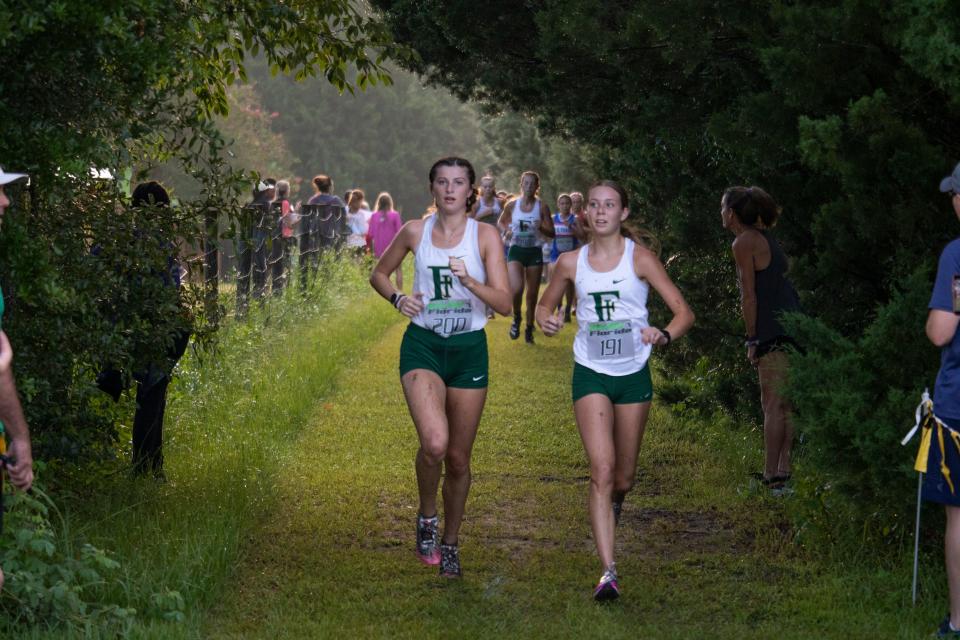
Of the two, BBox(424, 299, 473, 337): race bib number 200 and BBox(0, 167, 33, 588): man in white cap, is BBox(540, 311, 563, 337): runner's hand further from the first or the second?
BBox(0, 167, 33, 588): man in white cap

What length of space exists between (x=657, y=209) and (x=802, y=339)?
4393 millimetres

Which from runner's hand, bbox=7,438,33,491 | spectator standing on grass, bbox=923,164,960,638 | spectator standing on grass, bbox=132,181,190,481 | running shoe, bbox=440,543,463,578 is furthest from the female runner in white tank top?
runner's hand, bbox=7,438,33,491

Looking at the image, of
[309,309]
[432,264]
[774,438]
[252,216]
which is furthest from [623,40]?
[309,309]

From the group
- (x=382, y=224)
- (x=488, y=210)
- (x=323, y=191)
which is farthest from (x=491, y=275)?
(x=382, y=224)

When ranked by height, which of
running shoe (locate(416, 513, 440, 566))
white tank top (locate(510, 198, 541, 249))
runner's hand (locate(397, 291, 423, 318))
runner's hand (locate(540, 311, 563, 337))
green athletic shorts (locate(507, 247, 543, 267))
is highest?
white tank top (locate(510, 198, 541, 249))

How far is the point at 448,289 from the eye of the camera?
6914 millimetres

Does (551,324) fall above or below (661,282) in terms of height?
below

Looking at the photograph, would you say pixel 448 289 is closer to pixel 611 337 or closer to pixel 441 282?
pixel 441 282

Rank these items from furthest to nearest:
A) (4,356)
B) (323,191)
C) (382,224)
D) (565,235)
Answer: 1. (382,224)
2. (323,191)
3. (565,235)
4. (4,356)

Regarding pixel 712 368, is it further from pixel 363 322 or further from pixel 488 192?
pixel 488 192

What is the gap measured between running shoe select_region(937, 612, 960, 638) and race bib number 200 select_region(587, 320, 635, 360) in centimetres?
184

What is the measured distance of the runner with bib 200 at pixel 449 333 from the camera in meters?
6.89

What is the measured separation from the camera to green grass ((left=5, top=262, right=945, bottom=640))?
6.16m

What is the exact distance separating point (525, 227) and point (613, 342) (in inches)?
404
